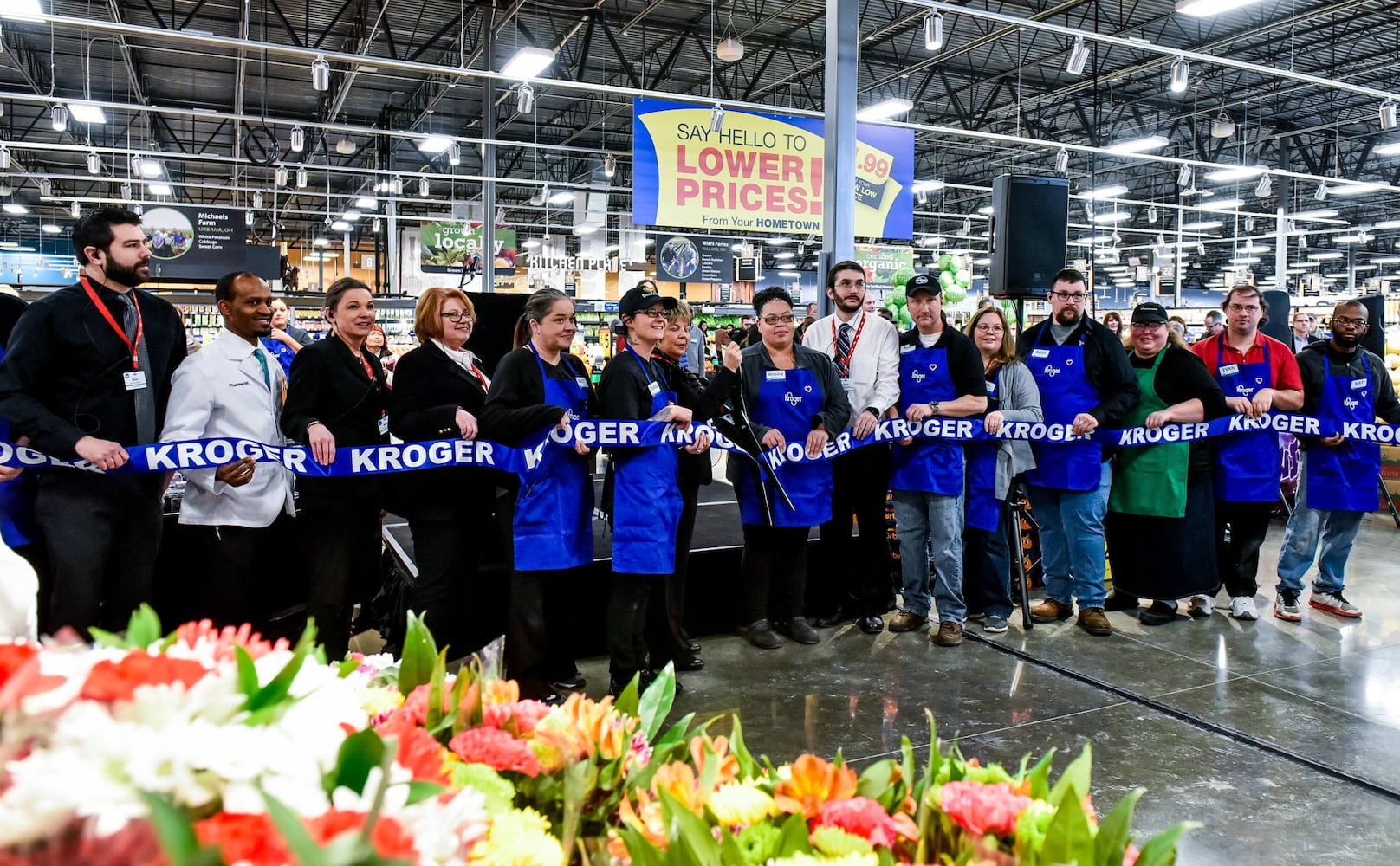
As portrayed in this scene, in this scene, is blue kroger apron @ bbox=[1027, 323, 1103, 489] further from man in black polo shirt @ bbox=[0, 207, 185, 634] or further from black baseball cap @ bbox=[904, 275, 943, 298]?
man in black polo shirt @ bbox=[0, 207, 185, 634]

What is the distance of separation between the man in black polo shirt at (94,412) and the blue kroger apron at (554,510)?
1185mm

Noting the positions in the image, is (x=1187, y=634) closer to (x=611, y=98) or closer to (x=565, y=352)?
(x=565, y=352)

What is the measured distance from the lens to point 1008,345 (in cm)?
472

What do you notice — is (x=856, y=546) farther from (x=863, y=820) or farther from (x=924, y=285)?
(x=863, y=820)

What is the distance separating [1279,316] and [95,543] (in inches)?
491

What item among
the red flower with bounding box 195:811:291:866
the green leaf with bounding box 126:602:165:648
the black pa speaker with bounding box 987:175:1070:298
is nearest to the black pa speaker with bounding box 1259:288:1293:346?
the black pa speaker with bounding box 987:175:1070:298

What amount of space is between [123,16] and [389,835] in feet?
52.2

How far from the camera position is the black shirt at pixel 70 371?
2.90 metres

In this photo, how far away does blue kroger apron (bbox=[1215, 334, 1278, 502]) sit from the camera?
4777 millimetres

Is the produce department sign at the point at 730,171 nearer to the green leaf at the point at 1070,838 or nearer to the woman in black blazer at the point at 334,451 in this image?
the woman in black blazer at the point at 334,451

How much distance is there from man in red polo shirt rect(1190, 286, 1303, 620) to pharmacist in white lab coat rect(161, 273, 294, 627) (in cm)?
423

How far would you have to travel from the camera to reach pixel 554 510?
358 centimetres

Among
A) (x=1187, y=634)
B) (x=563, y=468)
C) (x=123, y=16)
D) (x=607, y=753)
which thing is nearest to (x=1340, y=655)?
(x=1187, y=634)

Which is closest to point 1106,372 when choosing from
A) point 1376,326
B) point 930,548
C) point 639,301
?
point 930,548
